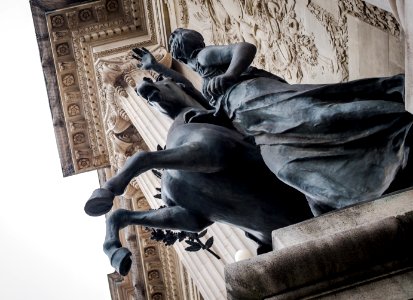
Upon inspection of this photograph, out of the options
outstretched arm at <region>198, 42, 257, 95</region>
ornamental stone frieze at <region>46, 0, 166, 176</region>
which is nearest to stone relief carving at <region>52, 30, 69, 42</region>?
ornamental stone frieze at <region>46, 0, 166, 176</region>

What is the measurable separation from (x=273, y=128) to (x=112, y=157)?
10891mm

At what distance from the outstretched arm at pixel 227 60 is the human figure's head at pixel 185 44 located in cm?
16

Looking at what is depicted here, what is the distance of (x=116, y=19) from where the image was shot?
14.0m

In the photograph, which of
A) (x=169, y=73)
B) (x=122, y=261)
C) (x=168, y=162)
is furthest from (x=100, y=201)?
(x=169, y=73)

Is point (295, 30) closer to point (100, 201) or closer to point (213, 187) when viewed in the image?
point (213, 187)

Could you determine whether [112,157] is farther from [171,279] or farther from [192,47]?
[192,47]

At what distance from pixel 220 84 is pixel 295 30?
512cm

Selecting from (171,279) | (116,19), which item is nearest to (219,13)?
(116,19)

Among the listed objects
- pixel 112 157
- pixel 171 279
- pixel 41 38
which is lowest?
pixel 171 279

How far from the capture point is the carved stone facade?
8.35 meters

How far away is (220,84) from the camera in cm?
407

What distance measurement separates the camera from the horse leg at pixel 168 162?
153 inches

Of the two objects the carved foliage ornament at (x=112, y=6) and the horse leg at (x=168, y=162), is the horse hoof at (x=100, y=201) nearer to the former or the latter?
the horse leg at (x=168, y=162)

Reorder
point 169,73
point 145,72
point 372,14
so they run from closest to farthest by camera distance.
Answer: point 169,73 → point 372,14 → point 145,72
